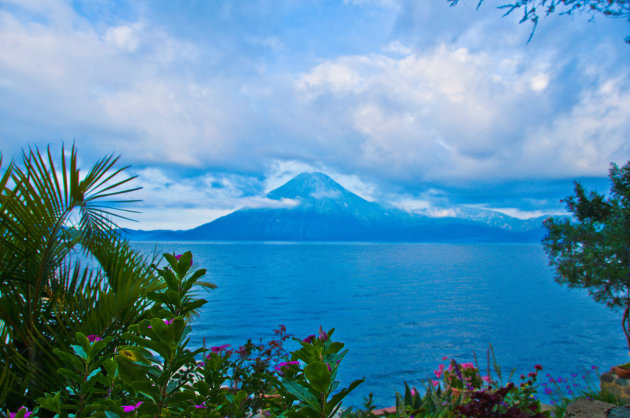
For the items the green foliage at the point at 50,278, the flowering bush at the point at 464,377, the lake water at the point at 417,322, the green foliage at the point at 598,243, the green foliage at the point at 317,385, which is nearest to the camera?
the green foliage at the point at 317,385

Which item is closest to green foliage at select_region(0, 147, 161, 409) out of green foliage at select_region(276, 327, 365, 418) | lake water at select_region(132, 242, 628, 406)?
green foliage at select_region(276, 327, 365, 418)

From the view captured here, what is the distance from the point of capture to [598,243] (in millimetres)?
7461

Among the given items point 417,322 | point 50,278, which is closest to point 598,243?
point 50,278

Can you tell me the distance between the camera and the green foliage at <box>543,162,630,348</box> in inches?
272

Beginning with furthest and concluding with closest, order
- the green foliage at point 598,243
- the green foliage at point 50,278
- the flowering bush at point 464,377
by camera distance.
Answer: the green foliage at point 598,243 < the flowering bush at point 464,377 < the green foliage at point 50,278

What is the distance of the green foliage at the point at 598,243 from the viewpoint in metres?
6.91

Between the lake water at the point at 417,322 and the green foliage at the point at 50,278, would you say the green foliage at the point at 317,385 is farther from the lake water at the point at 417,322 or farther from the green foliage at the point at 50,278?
the lake water at the point at 417,322

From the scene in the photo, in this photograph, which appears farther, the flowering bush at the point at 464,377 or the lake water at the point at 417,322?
the lake water at the point at 417,322

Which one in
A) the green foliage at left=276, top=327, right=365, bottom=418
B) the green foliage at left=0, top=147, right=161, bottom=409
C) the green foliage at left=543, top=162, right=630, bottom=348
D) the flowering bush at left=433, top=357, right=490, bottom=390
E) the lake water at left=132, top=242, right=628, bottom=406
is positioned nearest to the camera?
the green foliage at left=276, top=327, right=365, bottom=418

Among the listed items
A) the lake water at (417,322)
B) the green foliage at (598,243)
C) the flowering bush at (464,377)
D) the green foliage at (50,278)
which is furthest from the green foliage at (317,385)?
the lake water at (417,322)

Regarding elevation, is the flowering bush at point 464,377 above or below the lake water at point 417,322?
above

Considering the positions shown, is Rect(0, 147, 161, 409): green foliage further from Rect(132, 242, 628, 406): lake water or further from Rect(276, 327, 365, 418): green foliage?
Rect(132, 242, 628, 406): lake water

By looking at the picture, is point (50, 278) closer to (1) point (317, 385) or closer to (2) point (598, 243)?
(1) point (317, 385)

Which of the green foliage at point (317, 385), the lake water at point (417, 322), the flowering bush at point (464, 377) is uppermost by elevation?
the green foliage at point (317, 385)
